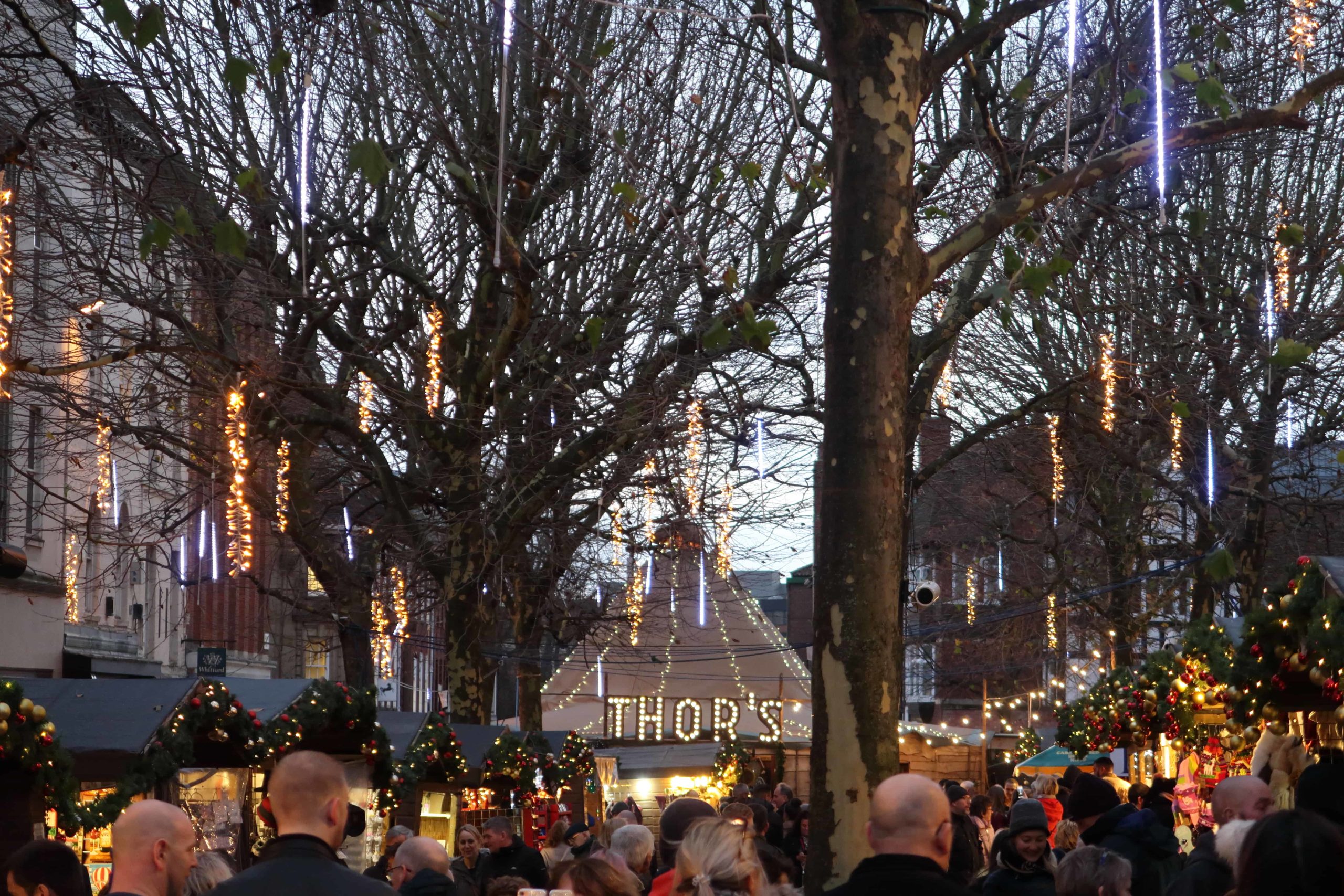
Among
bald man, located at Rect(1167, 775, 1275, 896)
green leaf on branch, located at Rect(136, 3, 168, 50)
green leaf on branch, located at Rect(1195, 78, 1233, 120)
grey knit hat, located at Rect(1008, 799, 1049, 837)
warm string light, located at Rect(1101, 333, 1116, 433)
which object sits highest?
green leaf on branch, located at Rect(136, 3, 168, 50)

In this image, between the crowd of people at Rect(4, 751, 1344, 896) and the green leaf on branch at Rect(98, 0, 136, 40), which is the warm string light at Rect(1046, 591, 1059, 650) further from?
Result: the green leaf on branch at Rect(98, 0, 136, 40)

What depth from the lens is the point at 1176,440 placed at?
13.3 meters

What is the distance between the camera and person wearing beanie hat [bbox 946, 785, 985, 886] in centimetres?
969

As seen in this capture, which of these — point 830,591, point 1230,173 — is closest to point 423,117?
point 830,591

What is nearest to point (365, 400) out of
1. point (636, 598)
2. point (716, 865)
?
point (636, 598)

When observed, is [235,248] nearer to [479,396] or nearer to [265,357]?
[265,357]

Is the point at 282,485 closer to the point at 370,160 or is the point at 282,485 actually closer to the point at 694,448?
the point at 694,448

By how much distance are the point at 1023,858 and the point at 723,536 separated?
10.7 m

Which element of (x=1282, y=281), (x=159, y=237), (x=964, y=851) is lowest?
(x=964, y=851)

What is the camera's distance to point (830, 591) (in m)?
6.66

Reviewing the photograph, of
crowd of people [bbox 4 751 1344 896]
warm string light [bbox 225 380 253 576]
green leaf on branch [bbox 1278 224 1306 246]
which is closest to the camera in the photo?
crowd of people [bbox 4 751 1344 896]

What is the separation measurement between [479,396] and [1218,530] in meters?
11.4

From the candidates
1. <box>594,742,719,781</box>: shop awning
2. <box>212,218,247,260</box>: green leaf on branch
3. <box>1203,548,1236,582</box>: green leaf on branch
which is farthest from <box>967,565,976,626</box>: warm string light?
<box>212,218,247,260</box>: green leaf on branch

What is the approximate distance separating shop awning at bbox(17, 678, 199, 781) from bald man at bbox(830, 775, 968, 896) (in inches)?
319
